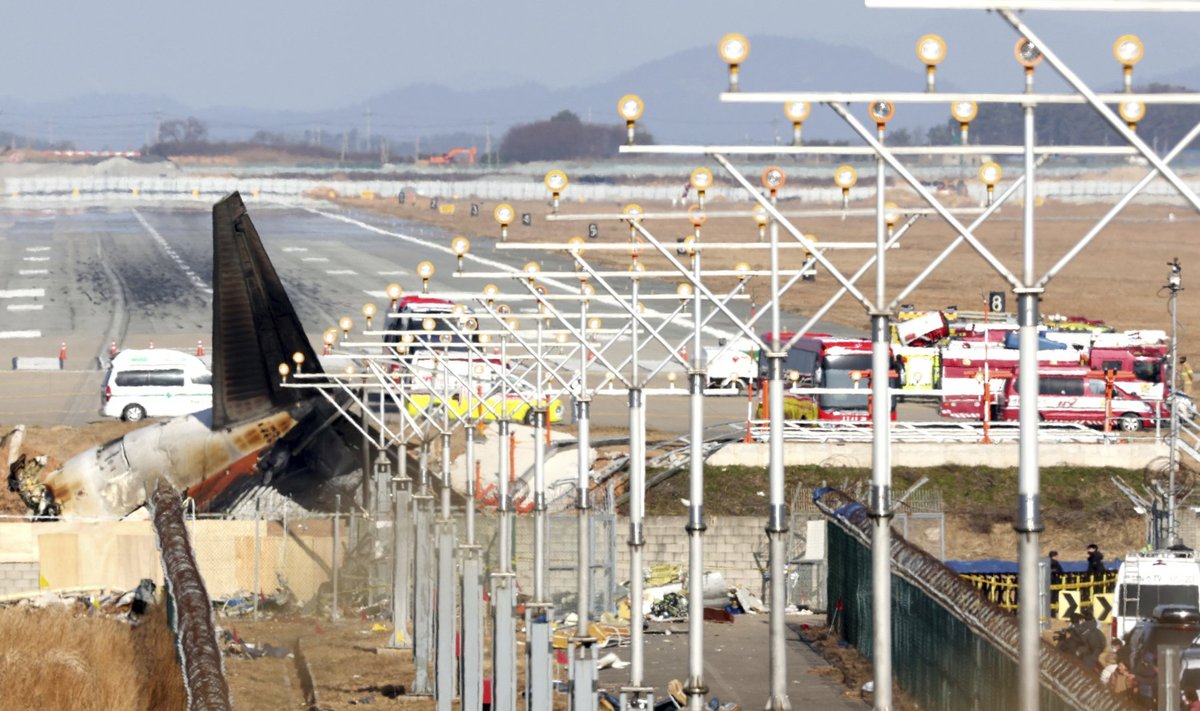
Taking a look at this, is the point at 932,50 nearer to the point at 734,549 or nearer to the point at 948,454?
the point at 734,549

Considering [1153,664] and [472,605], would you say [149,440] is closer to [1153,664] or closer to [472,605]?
[472,605]

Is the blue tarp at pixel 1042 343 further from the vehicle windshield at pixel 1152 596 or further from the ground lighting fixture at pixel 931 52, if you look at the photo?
the ground lighting fixture at pixel 931 52

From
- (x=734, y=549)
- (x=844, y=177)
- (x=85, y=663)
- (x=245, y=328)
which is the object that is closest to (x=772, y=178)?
(x=844, y=177)

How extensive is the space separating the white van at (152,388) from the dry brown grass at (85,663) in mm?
26654

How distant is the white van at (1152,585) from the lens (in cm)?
3641

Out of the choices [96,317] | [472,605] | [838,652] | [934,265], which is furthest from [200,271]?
[934,265]

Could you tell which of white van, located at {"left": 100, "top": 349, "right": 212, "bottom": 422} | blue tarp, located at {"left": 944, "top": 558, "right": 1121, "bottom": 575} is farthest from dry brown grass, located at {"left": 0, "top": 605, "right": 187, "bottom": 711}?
white van, located at {"left": 100, "top": 349, "right": 212, "bottom": 422}

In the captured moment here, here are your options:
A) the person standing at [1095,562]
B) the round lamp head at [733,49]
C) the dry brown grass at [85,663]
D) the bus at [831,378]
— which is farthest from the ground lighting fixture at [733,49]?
the bus at [831,378]

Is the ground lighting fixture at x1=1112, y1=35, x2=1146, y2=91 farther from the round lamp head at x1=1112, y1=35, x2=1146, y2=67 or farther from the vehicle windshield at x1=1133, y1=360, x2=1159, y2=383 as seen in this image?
the vehicle windshield at x1=1133, y1=360, x2=1159, y2=383

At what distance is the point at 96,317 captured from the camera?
324ft

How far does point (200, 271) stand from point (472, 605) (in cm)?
9552

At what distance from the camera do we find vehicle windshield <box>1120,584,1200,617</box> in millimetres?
36344

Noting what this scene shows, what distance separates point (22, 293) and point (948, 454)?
6369 cm

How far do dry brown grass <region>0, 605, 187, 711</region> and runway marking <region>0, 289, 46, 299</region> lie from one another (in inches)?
2655
